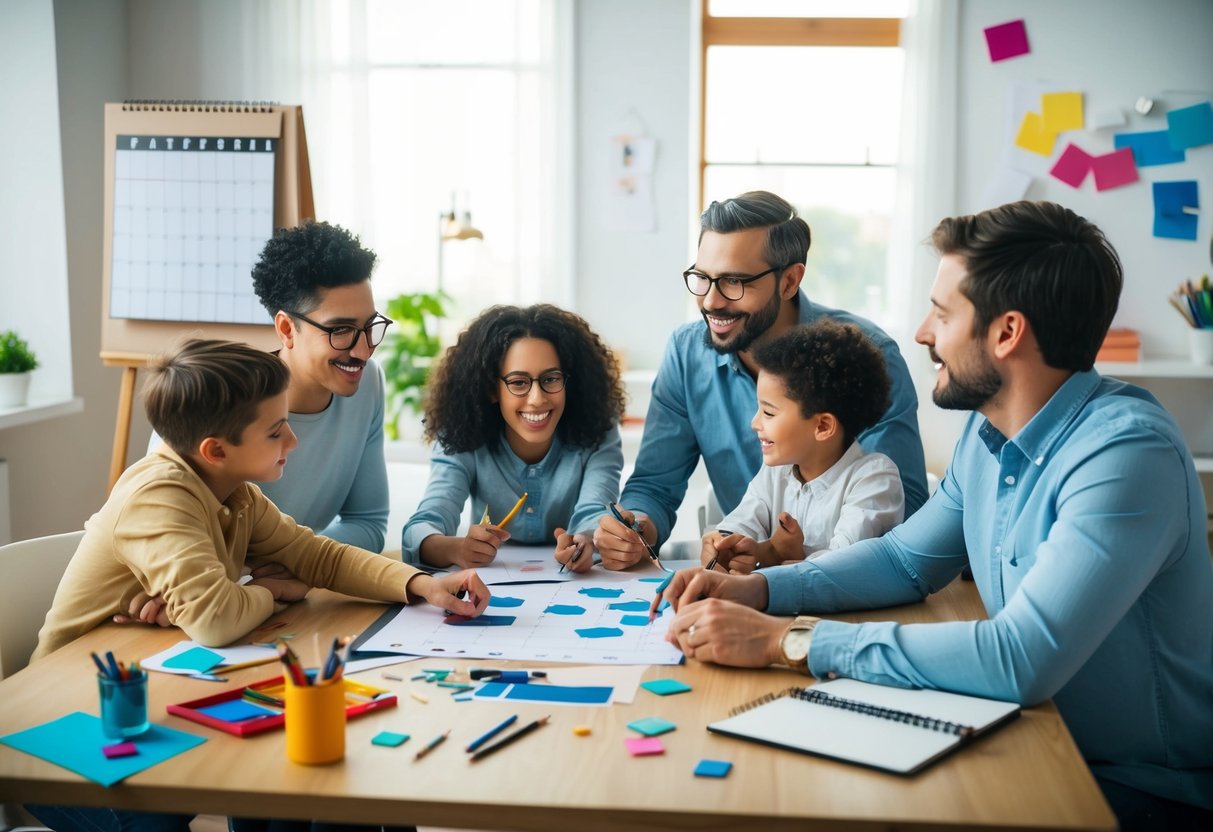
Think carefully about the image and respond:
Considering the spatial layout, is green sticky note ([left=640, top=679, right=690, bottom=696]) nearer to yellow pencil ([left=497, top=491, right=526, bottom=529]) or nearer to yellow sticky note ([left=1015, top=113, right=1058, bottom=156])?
yellow pencil ([left=497, top=491, right=526, bottom=529])

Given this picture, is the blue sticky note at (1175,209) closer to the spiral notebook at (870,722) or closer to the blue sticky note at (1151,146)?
the blue sticky note at (1151,146)

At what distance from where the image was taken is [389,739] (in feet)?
3.99

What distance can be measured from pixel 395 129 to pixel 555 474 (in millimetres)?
3021

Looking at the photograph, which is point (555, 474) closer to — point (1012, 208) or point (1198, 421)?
point (1012, 208)

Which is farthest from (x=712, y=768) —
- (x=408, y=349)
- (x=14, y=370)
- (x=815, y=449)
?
(x=408, y=349)

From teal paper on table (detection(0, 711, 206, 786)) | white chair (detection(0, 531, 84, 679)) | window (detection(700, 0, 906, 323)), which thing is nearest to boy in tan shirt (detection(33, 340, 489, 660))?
white chair (detection(0, 531, 84, 679))

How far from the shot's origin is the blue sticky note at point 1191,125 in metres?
4.54

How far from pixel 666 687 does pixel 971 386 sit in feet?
1.98

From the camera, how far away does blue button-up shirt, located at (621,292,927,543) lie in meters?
2.51

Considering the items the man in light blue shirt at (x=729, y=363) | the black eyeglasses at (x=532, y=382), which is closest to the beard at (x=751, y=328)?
the man in light blue shirt at (x=729, y=363)

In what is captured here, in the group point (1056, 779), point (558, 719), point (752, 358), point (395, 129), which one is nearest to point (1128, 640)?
point (1056, 779)

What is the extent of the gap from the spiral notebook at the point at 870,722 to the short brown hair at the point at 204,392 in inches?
32.9

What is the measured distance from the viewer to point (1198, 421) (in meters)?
4.61

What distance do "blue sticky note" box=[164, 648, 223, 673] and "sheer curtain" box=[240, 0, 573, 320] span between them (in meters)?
3.46
